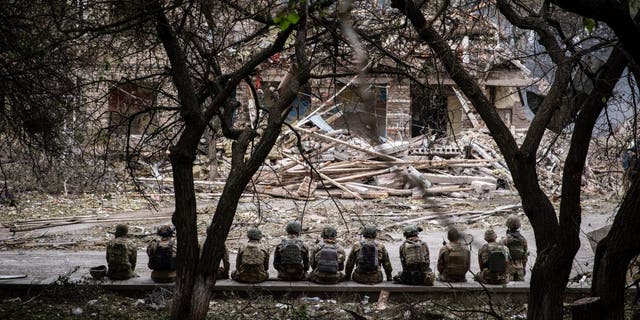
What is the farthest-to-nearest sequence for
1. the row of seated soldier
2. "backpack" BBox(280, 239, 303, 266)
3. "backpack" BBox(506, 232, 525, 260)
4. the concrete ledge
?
"backpack" BBox(506, 232, 525, 260), "backpack" BBox(280, 239, 303, 266), the row of seated soldier, the concrete ledge

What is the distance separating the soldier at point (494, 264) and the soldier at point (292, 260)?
2.64 m

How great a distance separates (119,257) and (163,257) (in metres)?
0.69

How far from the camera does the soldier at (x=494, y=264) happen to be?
11.1 m

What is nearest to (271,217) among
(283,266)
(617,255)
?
(283,266)

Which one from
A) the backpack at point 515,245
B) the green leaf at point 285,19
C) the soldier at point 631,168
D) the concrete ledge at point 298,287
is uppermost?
the green leaf at point 285,19

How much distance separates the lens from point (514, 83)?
1129 inches

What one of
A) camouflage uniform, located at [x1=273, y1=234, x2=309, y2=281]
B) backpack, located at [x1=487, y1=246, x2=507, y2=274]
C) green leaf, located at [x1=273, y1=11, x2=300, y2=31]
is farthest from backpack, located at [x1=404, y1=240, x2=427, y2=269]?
green leaf, located at [x1=273, y1=11, x2=300, y2=31]

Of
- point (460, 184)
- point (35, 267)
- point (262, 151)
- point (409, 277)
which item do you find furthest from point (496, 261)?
point (460, 184)

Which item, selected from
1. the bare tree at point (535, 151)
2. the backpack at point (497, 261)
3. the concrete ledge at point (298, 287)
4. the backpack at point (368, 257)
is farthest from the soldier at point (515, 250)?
the bare tree at point (535, 151)

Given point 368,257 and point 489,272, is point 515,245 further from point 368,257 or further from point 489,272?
point 368,257

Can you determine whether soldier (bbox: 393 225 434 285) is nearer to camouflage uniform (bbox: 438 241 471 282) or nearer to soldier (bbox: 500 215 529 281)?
camouflage uniform (bbox: 438 241 471 282)

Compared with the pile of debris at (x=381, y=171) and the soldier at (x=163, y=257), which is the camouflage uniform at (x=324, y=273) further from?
the pile of debris at (x=381, y=171)

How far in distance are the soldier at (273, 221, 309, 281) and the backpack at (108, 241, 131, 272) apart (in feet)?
7.39

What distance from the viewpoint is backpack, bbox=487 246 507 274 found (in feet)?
36.2
